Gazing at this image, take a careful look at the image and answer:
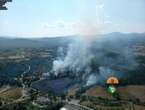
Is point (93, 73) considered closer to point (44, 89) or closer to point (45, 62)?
point (44, 89)

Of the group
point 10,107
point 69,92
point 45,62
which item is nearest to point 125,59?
point 45,62

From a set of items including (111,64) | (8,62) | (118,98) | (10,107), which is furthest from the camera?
(8,62)

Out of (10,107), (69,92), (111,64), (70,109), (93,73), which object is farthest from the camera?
(111,64)

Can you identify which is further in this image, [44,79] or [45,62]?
[45,62]

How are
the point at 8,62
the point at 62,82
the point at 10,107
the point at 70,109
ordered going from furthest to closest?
the point at 8,62, the point at 62,82, the point at 70,109, the point at 10,107

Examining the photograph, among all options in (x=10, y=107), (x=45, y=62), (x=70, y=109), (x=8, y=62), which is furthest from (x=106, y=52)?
(x=10, y=107)

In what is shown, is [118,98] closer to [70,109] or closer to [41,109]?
[70,109]

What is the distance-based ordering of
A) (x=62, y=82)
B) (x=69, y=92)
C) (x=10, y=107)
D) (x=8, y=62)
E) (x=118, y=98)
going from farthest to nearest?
(x=8, y=62), (x=62, y=82), (x=69, y=92), (x=118, y=98), (x=10, y=107)

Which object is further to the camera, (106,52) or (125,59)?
(106,52)
